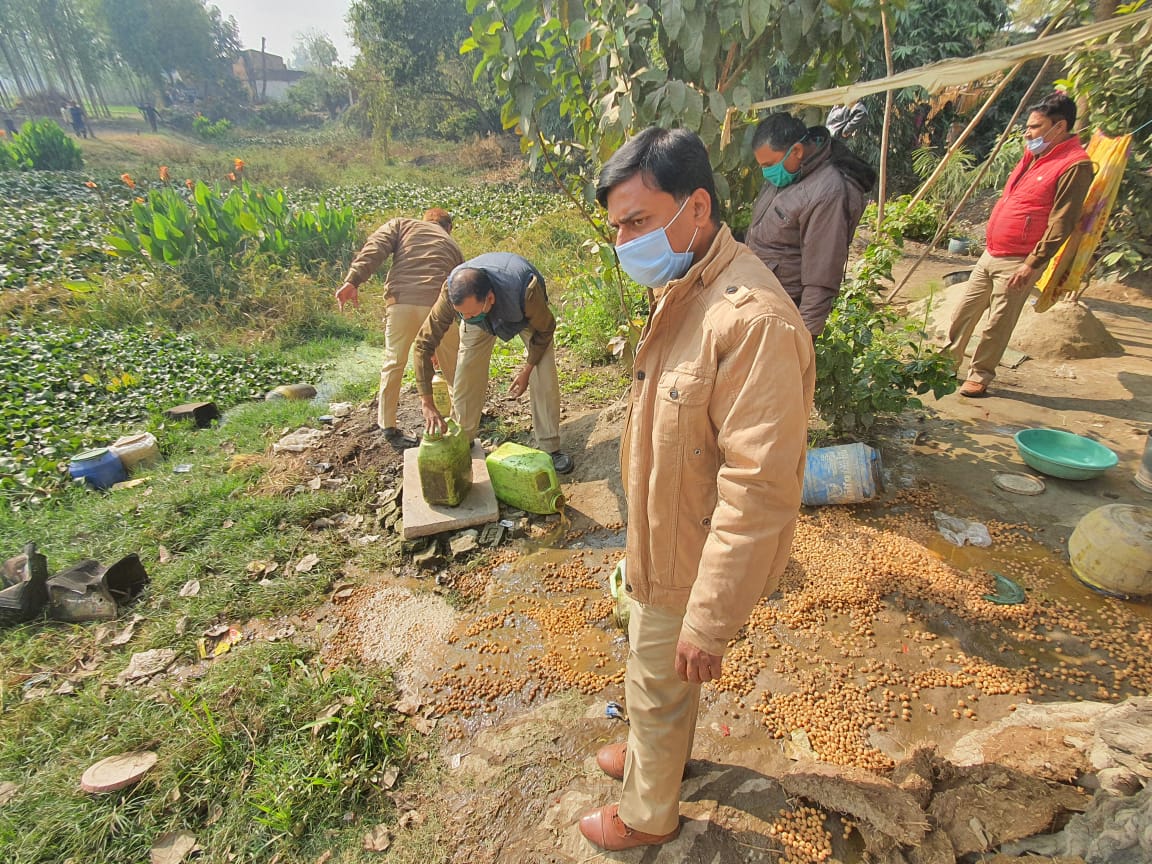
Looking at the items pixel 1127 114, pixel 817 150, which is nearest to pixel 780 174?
pixel 817 150

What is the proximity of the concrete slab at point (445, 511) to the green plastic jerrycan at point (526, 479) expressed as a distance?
0.14 m

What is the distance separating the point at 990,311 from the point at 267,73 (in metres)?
61.8

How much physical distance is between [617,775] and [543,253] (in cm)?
854

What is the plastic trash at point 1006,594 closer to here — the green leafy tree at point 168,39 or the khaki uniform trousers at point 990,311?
the khaki uniform trousers at point 990,311

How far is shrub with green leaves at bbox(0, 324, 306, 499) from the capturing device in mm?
4414

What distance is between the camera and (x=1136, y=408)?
423 centimetres

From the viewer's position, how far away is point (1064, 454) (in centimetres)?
358

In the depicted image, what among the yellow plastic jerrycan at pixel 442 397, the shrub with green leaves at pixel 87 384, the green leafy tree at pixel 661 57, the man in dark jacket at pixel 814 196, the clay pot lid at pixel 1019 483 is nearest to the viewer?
the green leafy tree at pixel 661 57

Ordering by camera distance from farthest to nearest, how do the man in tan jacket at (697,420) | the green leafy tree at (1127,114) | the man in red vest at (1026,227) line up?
the green leafy tree at (1127,114) → the man in red vest at (1026,227) → the man in tan jacket at (697,420)

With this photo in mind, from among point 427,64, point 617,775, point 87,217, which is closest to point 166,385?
point 617,775

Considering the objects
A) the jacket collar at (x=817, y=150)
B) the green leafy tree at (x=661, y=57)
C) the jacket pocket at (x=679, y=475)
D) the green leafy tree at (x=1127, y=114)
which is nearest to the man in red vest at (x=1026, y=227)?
the green leafy tree at (x=661, y=57)

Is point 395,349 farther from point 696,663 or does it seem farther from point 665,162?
point 696,663

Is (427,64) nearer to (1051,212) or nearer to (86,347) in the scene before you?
(86,347)

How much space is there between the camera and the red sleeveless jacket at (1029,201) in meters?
3.70
